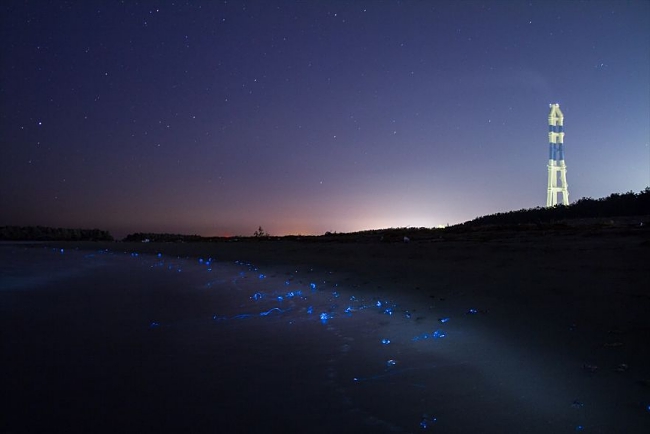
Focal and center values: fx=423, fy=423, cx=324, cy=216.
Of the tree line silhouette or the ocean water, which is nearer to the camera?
the ocean water

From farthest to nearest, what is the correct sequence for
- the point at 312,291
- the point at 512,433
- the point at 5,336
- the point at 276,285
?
the point at 276,285 < the point at 312,291 < the point at 5,336 < the point at 512,433

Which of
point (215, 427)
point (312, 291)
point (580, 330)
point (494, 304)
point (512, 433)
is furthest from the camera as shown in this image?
point (312, 291)

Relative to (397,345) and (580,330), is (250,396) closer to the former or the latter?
(397,345)

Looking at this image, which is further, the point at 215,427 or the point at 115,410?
the point at 115,410

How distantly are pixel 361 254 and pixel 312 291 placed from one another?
5.65m

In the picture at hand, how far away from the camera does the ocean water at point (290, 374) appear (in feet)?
9.52

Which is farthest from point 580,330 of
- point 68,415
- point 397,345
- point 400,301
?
point 68,415

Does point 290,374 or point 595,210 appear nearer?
point 290,374

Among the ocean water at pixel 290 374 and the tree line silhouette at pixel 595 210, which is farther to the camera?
the tree line silhouette at pixel 595 210

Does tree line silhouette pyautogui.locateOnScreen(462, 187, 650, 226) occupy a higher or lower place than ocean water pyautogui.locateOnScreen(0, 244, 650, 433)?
higher

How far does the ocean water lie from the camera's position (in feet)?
9.52

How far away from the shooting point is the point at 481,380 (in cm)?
357

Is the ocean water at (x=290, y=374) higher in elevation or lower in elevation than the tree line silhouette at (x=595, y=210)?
lower

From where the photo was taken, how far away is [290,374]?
386cm
